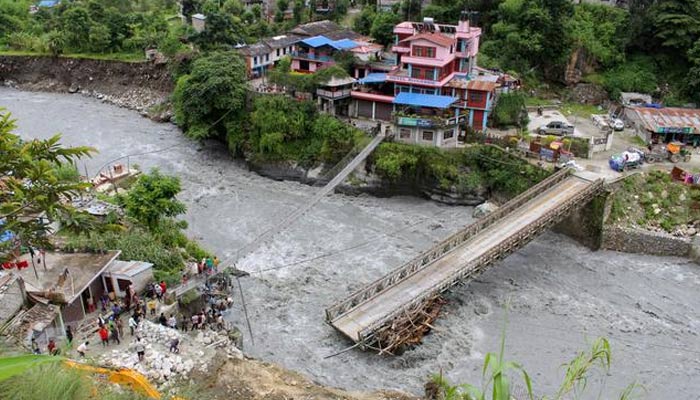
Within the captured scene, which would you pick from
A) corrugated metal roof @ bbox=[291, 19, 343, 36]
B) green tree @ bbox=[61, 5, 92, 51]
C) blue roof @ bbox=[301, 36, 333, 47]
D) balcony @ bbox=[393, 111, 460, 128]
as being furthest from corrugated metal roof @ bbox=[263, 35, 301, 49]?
green tree @ bbox=[61, 5, 92, 51]

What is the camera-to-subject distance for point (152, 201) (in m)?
24.2

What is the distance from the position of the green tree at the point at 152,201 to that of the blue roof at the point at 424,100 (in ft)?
49.4

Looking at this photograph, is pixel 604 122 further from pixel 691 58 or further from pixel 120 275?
pixel 120 275

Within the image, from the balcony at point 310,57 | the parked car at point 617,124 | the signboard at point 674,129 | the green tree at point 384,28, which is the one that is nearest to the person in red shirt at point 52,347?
the balcony at point 310,57

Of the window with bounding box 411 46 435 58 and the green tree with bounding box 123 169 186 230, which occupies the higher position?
the window with bounding box 411 46 435 58

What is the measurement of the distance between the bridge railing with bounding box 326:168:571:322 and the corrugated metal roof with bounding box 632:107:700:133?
7.63m


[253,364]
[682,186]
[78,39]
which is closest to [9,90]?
[78,39]

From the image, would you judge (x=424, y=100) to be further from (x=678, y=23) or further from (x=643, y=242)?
(x=678, y=23)

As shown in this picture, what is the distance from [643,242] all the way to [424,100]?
1401 cm

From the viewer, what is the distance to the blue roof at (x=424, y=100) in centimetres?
3384

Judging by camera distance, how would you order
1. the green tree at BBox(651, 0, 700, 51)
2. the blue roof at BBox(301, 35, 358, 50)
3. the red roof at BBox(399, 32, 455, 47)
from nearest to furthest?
1. the red roof at BBox(399, 32, 455, 47)
2. the green tree at BBox(651, 0, 700, 51)
3. the blue roof at BBox(301, 35, 358, 50)

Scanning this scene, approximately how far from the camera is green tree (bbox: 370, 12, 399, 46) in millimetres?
46562

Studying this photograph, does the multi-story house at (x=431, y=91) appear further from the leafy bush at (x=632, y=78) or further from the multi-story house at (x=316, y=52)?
the leafy bush at (x=632, y=78)

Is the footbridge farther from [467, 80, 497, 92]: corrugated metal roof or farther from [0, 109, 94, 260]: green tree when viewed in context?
[0, 109, 94, 260]: green tree
